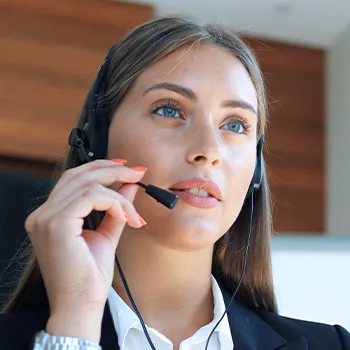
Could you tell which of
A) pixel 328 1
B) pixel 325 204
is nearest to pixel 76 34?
pixel 328 1

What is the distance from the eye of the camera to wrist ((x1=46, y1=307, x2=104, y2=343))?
0.98m

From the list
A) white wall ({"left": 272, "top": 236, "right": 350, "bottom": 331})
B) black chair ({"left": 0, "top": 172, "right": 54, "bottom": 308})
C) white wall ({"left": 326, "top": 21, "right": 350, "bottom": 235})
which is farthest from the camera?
white wall ({"left": 326, "top": 21, "right": 350, "bottom": 235})

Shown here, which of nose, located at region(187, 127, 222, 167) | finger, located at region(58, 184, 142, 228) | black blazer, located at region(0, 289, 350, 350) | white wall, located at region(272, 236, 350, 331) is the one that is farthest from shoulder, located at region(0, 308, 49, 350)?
white wall, located at region(272, 236, 350, 331)

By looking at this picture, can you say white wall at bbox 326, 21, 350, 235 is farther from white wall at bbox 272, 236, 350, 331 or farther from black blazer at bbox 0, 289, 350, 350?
black blazer at bbox 0, 289, 350, 350

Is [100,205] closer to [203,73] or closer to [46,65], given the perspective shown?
[203,73]

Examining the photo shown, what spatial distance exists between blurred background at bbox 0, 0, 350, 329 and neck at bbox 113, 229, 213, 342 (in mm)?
542

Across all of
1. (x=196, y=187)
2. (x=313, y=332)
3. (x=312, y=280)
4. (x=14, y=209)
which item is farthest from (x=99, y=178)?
(x=312, y=280)

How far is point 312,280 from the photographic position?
1.97m

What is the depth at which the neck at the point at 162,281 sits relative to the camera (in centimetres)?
116

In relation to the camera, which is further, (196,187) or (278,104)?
(278,104)

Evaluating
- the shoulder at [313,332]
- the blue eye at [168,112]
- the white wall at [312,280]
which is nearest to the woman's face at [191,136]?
the blue eye at [168,112]

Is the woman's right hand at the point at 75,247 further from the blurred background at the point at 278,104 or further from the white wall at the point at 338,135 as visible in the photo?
the white wall at the point at 338,135

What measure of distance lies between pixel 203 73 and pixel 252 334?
1.40ft

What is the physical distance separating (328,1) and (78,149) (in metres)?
2.11
